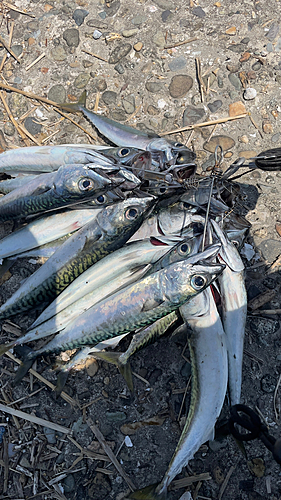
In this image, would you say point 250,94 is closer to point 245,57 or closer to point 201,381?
point 245,57

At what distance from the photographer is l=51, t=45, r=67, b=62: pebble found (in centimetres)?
469

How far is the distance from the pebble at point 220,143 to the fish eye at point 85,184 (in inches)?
64.4

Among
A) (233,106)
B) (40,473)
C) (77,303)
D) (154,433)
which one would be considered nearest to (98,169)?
(77,303)

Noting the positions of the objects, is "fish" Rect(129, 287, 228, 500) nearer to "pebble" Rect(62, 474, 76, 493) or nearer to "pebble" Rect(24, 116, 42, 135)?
"pebble" Rect(62, 474, 76, 493)

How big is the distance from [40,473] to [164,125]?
4.00 metres

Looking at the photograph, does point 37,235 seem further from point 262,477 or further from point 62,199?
point 262,477

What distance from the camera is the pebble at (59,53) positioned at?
4.69 m

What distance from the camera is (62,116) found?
4461 mm

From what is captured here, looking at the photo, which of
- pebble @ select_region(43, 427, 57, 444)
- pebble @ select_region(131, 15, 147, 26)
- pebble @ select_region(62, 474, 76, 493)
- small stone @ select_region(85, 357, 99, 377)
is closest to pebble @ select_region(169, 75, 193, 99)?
pebble @ select_region(131, 15, 147, 26)

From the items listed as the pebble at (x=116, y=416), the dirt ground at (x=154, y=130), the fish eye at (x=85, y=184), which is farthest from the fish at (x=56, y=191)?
the pebble at (x=116, y=416)

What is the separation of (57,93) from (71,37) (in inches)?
32.7

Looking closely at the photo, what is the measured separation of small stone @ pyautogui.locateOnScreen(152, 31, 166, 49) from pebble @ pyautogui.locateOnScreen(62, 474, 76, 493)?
16.5 ft

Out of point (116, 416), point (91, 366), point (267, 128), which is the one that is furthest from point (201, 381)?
point (267, 128)

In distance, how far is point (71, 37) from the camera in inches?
186
